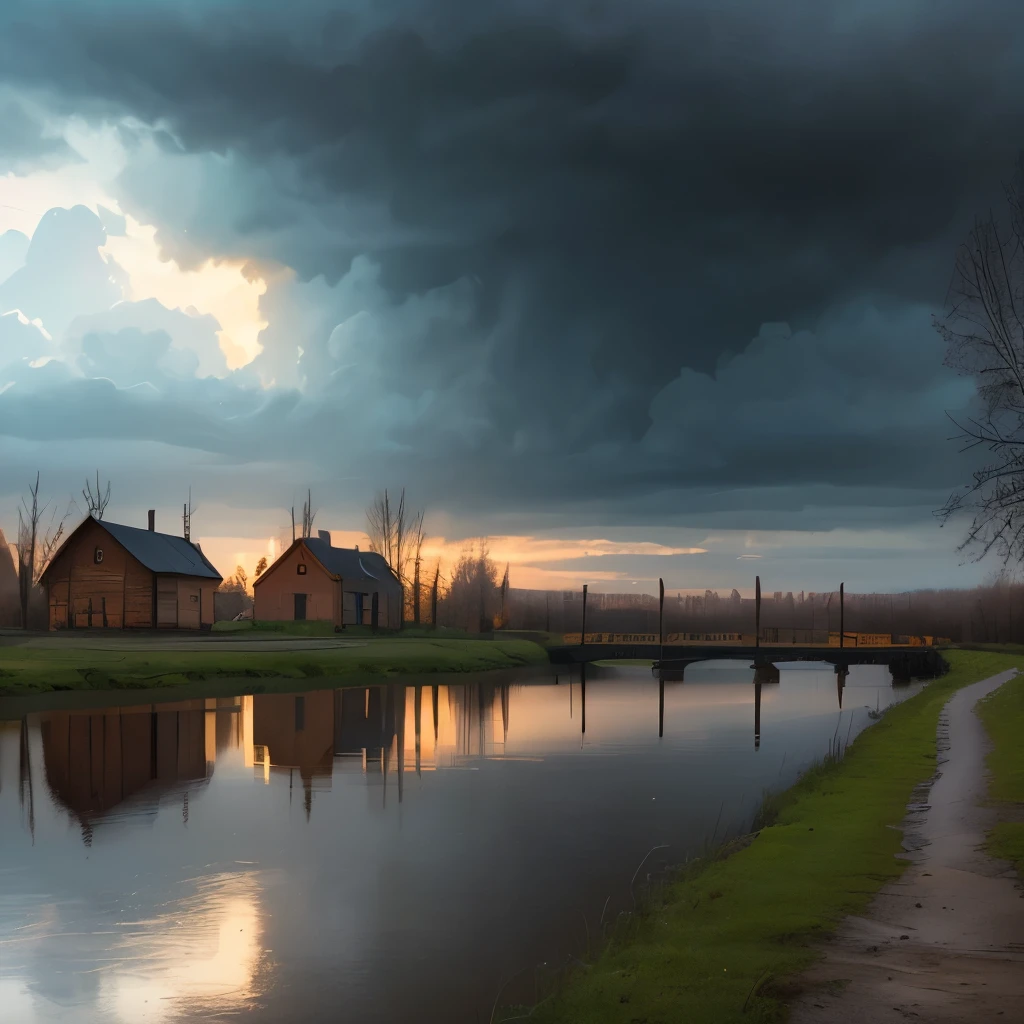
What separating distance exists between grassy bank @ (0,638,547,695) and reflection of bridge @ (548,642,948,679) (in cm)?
1878

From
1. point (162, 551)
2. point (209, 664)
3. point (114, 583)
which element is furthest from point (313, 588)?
point (209, 664)

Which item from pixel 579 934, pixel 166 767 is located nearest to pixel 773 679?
pixel 166 767

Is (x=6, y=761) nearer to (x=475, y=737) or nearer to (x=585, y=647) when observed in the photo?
(x=475, y=737)

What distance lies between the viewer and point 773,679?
87.5 m

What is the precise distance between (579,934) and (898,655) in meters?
81.2

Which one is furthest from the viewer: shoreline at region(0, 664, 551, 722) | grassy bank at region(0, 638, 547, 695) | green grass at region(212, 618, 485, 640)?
green grass at region(212, 618, 485, 640)

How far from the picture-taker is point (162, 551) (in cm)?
8219

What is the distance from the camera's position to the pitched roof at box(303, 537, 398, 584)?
294ft

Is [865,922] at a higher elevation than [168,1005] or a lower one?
higher

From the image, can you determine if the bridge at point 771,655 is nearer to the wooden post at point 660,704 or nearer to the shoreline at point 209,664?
the wooden post at point 660,704

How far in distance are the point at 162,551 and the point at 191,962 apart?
72698 millimetres

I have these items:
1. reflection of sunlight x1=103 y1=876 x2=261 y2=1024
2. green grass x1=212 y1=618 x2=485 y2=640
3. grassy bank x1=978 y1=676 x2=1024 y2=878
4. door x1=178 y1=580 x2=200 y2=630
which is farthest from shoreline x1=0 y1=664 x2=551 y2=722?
grassy bank x1=978 y1=676 x2=1024 y2=878

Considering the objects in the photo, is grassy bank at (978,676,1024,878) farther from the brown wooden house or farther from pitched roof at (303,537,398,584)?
pitched roof at (303,537,398,584)

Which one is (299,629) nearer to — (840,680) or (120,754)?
(840,680)
